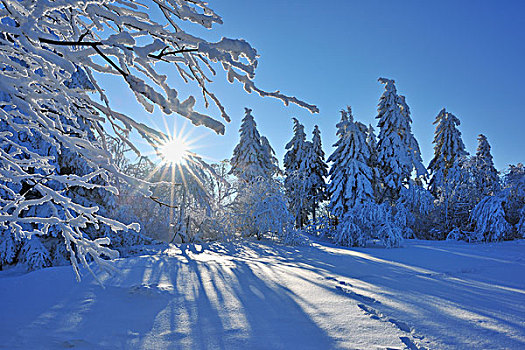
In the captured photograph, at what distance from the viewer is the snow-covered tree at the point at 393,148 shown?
18594mm

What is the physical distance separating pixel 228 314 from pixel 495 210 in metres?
13.9

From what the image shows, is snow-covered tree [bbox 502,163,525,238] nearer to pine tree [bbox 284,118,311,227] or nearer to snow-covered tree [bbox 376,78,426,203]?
snow-covered tree [bbox 376,78,426,203]

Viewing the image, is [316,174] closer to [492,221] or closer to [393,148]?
[393,148]

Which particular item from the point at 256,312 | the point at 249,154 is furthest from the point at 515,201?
the point at 256,312

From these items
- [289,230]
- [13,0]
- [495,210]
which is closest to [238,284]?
[13,0]

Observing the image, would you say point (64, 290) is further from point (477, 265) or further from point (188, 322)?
point (477, 265)

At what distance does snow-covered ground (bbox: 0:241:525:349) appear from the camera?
1999mm

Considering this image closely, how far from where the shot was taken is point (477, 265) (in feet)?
18.2

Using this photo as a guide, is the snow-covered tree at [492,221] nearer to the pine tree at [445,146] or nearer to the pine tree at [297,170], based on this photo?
the pine tree at [445,146]

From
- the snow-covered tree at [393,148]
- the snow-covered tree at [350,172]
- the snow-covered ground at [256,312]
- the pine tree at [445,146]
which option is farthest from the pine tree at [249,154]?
the snow-covered ground at [256,312]

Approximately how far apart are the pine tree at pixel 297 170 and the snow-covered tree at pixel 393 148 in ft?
18.5

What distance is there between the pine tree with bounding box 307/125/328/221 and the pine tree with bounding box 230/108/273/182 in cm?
358

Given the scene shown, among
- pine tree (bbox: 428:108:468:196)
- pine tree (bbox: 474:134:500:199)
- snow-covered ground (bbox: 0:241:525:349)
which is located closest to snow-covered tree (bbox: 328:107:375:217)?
pine tree (bbox: 474:134:500:199)

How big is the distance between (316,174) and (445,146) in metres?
9.62
